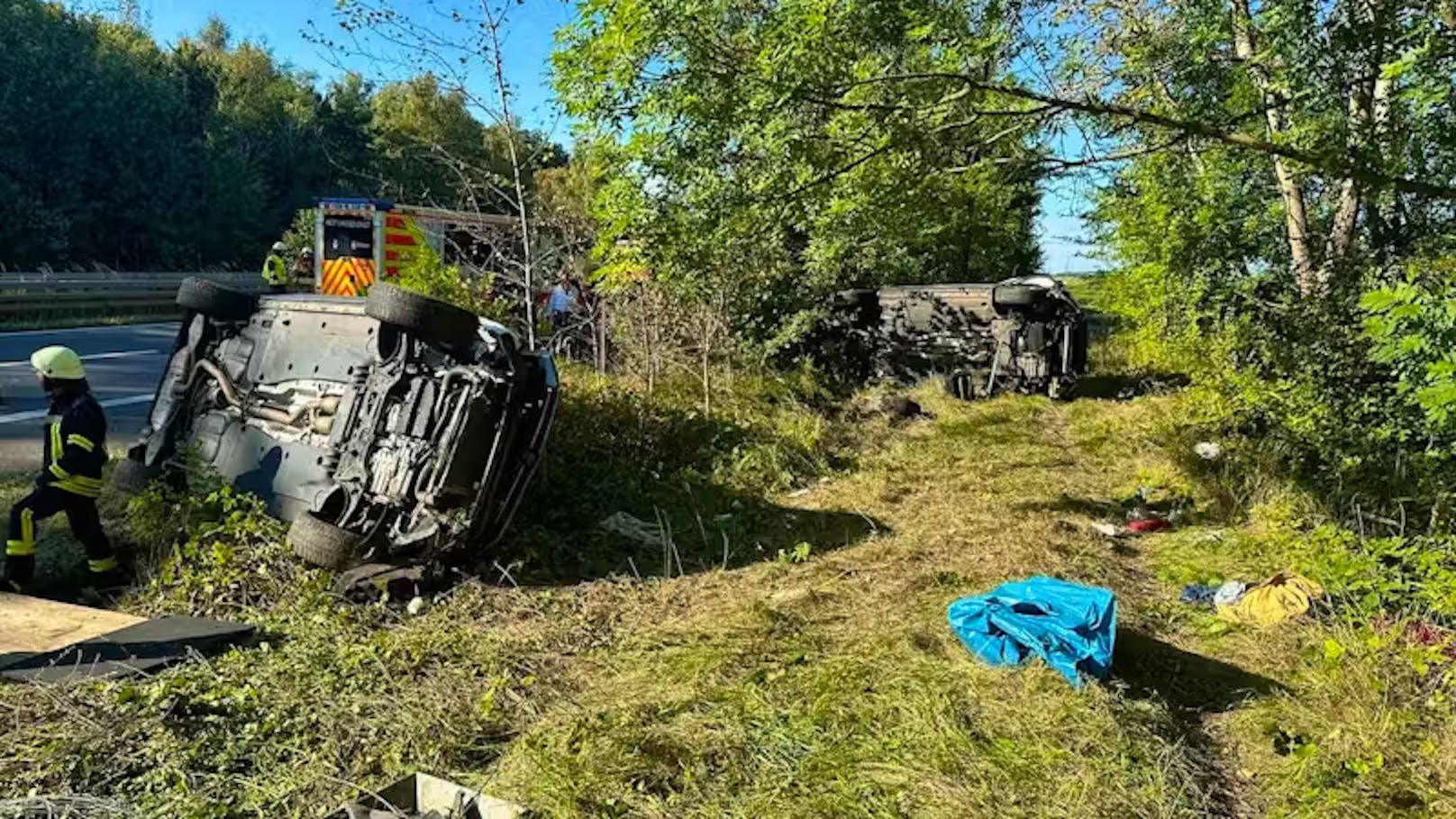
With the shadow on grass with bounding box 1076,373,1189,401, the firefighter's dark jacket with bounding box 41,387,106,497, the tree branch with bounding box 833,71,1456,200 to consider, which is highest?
the tree branch with bounding box 833,71,1456,200

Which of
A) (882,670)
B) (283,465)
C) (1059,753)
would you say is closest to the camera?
(1059,753)

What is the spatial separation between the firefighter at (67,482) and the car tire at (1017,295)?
30.6ft

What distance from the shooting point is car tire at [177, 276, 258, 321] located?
20.6 ft

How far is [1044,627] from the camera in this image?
413 cm

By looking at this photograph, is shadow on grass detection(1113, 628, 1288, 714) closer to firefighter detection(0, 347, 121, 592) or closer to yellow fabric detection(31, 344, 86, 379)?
firefighter detection(0, 347, 121, 592)

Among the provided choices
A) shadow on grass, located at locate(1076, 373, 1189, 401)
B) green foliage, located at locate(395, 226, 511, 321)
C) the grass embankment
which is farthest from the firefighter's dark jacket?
shadow on grass, located at locate(1076, 373, 1189, 401)

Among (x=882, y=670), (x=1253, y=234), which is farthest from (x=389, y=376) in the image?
(x=1253, y=234)

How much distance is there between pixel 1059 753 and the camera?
10.7 feet

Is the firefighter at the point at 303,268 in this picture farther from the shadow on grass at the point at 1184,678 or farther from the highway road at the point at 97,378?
the shadow on grass at the point at 1184,678

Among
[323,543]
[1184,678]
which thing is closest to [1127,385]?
[1184,678]

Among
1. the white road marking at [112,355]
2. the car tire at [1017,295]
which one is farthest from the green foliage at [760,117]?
the white road marking at [112,355]

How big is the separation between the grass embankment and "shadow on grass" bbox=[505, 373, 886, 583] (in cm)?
4

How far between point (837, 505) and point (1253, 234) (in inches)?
182

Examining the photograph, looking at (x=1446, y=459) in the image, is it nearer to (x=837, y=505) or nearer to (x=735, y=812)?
(x=837, y=505)
